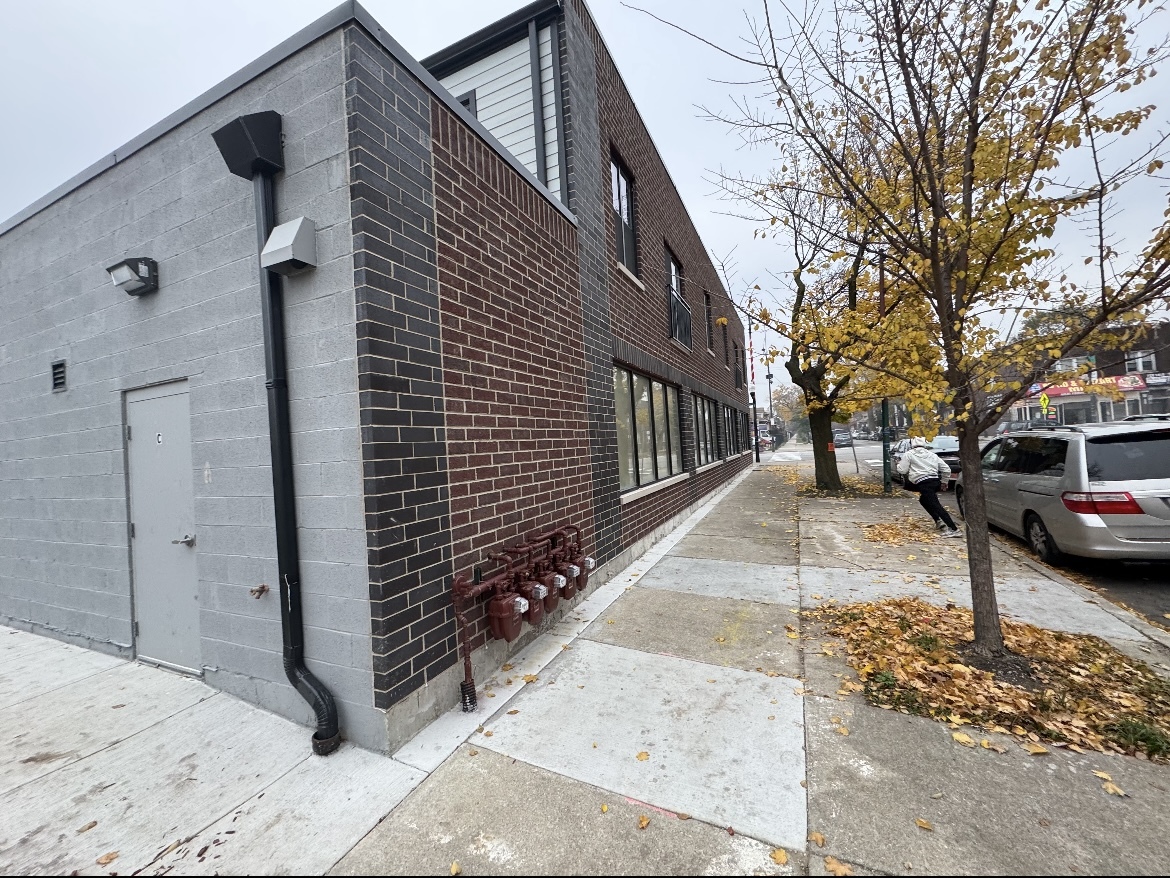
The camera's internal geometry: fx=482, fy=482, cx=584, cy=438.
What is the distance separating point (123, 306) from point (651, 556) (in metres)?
6.30

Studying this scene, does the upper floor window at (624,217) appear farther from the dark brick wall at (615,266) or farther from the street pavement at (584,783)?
the street pavement at (584,783)

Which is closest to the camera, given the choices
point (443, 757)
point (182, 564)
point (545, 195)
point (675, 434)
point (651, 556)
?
point (443, 757)

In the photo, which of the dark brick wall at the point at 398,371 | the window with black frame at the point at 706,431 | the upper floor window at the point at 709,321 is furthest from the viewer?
the upper floor window at the point at 709,321

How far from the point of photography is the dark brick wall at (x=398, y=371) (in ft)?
8.88

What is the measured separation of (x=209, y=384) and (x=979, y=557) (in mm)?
5667

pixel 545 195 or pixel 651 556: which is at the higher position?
pixel 545 195

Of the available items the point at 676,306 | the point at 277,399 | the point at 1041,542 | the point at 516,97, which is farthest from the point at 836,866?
the point at 676,306

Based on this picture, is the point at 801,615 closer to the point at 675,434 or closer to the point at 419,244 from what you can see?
the point at 419,244

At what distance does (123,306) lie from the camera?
153 inches

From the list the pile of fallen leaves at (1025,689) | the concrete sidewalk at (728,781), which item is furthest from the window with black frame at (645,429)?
the pile of fallen leaves at (1025,689)

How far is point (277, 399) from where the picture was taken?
2.90m

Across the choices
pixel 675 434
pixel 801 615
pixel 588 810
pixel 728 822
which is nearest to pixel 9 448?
pixel 588 810

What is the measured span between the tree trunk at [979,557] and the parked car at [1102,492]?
10.3 feet

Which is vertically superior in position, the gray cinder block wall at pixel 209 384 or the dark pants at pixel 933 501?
the gray cinder block wall at pixel 209 384
